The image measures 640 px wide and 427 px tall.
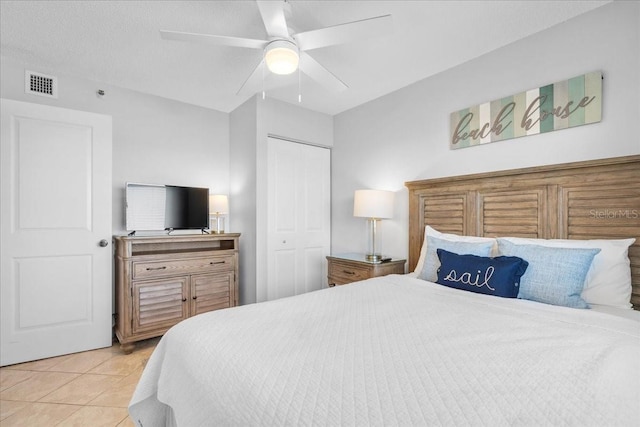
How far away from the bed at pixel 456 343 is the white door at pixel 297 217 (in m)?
1.66

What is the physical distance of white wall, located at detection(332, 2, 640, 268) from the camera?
1.87 metres

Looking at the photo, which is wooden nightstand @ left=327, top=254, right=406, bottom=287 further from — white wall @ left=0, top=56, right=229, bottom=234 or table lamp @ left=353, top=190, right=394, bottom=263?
white wall @ left=0, top=56, right=229, bottom=234

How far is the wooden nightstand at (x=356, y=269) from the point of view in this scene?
9.27 ft

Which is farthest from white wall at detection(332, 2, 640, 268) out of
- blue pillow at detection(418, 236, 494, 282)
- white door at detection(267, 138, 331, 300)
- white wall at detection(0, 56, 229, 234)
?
white wall at detection(0, 56, 229, 234)

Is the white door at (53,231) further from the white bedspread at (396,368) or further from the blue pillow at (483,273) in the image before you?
the blue pillow at (483,273)

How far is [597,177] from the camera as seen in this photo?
74.8 inches

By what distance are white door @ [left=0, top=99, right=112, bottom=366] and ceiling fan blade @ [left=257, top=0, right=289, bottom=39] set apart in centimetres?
203

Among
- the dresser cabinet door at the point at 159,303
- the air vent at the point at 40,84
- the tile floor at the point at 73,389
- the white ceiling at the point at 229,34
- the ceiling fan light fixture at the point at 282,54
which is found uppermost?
the white ceiling at the point at 229,34

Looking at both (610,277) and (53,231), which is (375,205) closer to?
(610,277)

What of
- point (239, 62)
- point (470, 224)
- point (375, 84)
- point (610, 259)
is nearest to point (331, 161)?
point (375, 84)

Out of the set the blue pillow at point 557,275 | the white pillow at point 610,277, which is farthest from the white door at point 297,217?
the white pillow at point 610,277

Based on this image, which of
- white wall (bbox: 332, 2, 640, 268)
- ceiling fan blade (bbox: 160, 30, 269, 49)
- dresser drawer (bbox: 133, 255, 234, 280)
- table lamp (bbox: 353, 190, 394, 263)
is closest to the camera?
ceiling fan blade (bbox: 160, 30, 269, 49)

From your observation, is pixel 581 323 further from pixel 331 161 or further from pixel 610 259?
pixel 331 161

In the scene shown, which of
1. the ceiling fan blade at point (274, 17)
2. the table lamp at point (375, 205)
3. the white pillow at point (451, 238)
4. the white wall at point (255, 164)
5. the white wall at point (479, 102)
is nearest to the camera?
the ceiling fan blade at point (274, 17)
